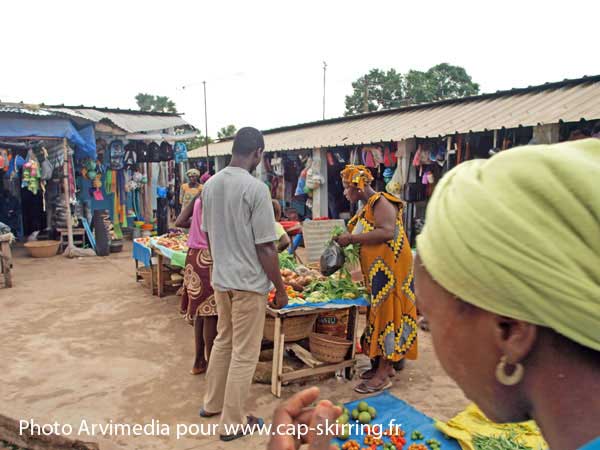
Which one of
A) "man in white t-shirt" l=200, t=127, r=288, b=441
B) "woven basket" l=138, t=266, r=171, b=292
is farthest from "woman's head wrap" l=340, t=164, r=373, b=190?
"woven basket" l=138, t=266, r=171, b=292

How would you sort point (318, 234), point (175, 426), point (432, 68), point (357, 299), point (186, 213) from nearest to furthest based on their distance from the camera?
1. point (175, 426)
2. point (357, 299)
3. point (186, 213)
4. point (318, 234)
5. point (432, 68)

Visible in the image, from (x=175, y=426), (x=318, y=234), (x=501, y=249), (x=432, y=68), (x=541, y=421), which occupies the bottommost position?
(x=175, y=426)

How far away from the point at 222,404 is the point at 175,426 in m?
0.36

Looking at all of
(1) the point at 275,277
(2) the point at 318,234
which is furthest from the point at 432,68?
(1) the point at 275,277

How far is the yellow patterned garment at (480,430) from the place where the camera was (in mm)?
3021

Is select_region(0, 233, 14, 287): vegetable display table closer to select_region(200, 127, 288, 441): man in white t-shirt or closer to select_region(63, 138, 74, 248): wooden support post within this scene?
select_region(63, 138, 74, 248): wooden support post

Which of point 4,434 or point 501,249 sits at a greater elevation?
point 501,249

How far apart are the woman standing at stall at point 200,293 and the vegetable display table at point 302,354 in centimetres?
55

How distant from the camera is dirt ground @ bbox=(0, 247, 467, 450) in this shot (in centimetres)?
356

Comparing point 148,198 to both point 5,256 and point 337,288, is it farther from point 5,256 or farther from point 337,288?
point 337,288

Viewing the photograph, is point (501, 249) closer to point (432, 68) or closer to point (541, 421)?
point (541, 421)

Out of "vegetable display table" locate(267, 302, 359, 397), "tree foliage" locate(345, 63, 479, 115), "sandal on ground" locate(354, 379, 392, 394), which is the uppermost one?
"tree foliage" locate(345, 63, 479, 115)

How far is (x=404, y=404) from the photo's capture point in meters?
3.63

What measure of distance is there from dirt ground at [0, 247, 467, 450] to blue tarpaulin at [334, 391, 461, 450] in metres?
0.15
